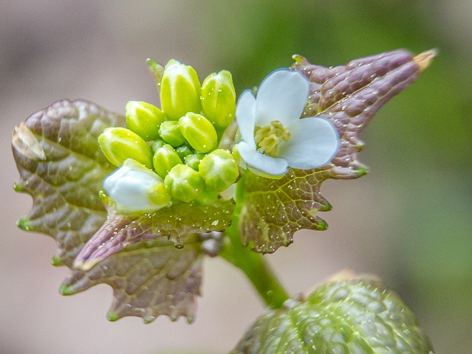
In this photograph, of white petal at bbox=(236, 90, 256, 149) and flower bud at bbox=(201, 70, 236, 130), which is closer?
white petal at bbox=(236, 90, 256, 149)

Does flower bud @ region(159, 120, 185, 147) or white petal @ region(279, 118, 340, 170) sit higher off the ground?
flower bud @ region(159, 120, 185, 147)

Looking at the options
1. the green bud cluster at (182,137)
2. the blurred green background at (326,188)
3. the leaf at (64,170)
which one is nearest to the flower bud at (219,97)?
the green bud cluster at (182,137)

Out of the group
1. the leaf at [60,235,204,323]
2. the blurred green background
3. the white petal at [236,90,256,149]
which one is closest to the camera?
the white petal at [236,90,256,149]

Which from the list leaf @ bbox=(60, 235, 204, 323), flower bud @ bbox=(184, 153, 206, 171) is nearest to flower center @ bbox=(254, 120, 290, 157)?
flower bud @ bbox=(184, 153, 206, 171)

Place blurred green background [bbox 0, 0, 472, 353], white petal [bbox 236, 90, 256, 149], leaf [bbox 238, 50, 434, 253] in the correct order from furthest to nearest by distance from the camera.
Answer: blurred green background [bbox 0, 0, 472, 353], leaf [bbox 238, 50, 434, 253], white petal [bbox 236, 90, 256, 149]

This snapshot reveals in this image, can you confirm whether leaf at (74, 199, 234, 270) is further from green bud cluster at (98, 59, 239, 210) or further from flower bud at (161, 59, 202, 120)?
flower bud at (161, 59, 202, 120)

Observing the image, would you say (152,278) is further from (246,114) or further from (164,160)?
(246,114)
